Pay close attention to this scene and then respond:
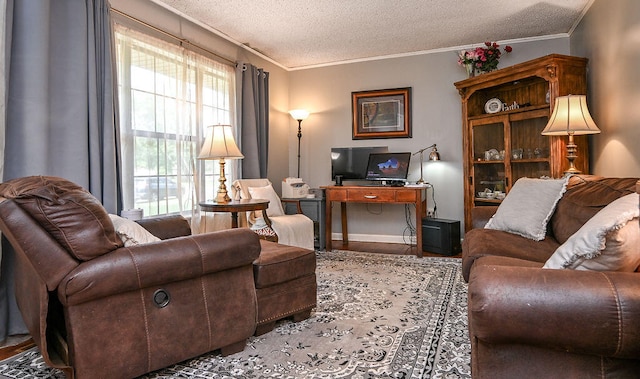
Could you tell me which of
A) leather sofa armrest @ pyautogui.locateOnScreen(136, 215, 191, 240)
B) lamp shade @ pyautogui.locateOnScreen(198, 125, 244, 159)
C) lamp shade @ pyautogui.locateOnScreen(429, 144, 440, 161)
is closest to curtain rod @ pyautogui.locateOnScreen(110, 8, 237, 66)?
lamp shade @ pyautogui.locateOnScreen(198, 125, 244, 159)

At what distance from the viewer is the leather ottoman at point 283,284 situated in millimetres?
2109

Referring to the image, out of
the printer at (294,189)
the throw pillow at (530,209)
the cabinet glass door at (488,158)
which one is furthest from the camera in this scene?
the printer at (294,189)

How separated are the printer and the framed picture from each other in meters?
1.02

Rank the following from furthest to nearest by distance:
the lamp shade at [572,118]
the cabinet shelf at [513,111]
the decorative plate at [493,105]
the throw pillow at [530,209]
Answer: the decorative plate at [493,105], the cabinet shelf at [513,111], the lamp shade at [572,118], the throw pillow at [530,209]

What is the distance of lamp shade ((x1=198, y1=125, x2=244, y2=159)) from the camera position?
3.23 metres

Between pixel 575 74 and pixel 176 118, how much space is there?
3.61m

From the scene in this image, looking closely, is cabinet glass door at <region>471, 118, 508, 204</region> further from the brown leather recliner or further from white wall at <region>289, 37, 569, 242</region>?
the brown leather recliner

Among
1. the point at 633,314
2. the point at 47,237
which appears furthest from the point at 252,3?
the point at 633,314

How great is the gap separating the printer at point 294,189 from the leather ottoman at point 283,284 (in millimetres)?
2266

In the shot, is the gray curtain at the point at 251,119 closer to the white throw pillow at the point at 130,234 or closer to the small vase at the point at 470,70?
the small vase at the point at 470,70

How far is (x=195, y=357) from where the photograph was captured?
190cm

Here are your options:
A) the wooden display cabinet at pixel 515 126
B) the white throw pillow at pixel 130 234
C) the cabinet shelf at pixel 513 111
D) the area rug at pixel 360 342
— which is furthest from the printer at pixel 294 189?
the white throw pillow at pixel 130 234

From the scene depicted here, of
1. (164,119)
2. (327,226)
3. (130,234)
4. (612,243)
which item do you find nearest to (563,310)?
(612,243)

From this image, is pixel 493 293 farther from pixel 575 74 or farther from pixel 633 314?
pixel 575 74
